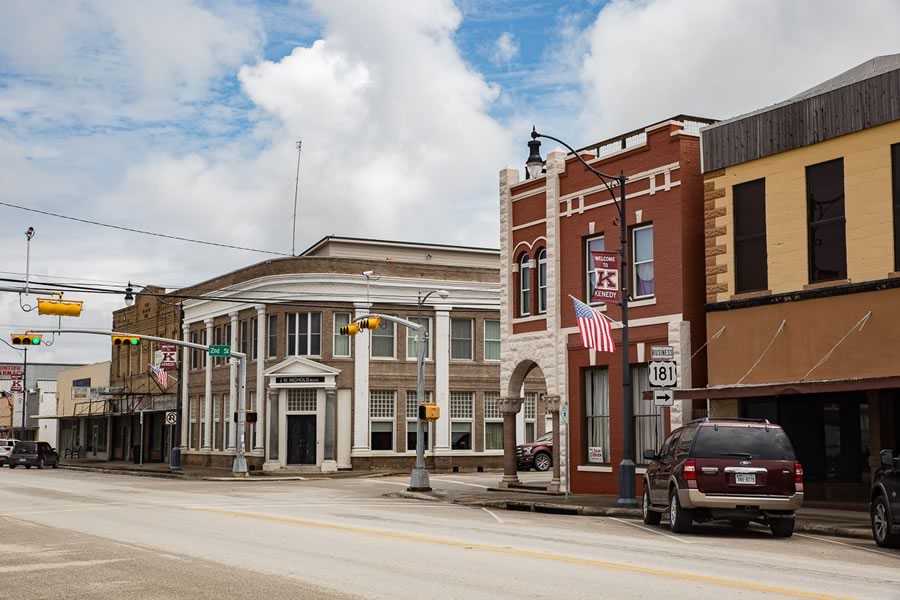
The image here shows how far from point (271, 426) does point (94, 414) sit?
86.4ft

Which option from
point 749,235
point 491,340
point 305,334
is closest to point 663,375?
point 749,235

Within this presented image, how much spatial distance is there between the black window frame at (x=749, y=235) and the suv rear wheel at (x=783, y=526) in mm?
7751

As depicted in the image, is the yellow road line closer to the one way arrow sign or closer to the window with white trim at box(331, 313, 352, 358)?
the one way arrow sign

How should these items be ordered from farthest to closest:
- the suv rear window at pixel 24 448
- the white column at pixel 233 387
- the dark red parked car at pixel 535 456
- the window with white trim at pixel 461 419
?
the suv rear window at pixel 24 448
the white column at pixel 233 387
the window with white trim at pixel 461 419
the dark red parked car at pixel 535 456

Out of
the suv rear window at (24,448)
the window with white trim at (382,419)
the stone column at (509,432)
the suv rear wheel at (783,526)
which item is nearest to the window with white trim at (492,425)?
the window with white trim at (382,419)

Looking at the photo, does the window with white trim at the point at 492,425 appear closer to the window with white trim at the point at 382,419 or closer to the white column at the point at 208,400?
the window with white trim at the point at 382,419

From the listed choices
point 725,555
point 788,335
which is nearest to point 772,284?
point 788,335

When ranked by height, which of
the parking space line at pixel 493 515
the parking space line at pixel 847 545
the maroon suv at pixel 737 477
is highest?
the maroon suv at pixel 737 477

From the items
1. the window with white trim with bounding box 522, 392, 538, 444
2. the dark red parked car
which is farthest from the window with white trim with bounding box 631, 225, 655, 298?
the window with white trim with bounding box 522, 392, 538, 444

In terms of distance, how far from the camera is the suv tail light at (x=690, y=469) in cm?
1712

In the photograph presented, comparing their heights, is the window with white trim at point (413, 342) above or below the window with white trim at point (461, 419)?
above

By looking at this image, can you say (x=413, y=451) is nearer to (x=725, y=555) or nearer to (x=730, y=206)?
(x=730, y=206)

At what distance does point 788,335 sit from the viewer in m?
23.2

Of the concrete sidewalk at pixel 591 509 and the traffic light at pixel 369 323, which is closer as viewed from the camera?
the concrete sidewalk at pixel 591 509
